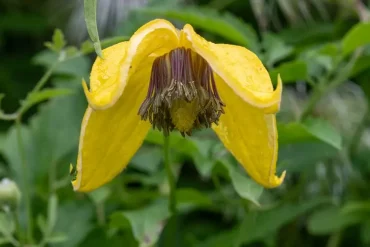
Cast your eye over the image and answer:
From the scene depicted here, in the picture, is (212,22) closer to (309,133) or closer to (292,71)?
(292,71)

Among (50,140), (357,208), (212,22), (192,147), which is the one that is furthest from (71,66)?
(357,208)

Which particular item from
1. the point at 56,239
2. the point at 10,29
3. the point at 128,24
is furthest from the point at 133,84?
the point at 10,29

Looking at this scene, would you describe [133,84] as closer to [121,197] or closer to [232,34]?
[232,34]

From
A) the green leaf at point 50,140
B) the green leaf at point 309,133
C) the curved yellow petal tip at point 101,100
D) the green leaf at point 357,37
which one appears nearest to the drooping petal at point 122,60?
the curved yellow petal tip at point 101,100

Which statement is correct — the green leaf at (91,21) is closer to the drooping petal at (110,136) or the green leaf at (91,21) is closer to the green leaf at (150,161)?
the drooping petal at (110,136)

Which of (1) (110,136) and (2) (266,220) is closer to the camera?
(1) (110,136)

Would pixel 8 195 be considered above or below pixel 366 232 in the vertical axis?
above

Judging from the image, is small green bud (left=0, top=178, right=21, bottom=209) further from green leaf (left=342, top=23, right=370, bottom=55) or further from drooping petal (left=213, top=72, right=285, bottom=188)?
green leaf (left=342, top=23, right=370, bottom=55)
